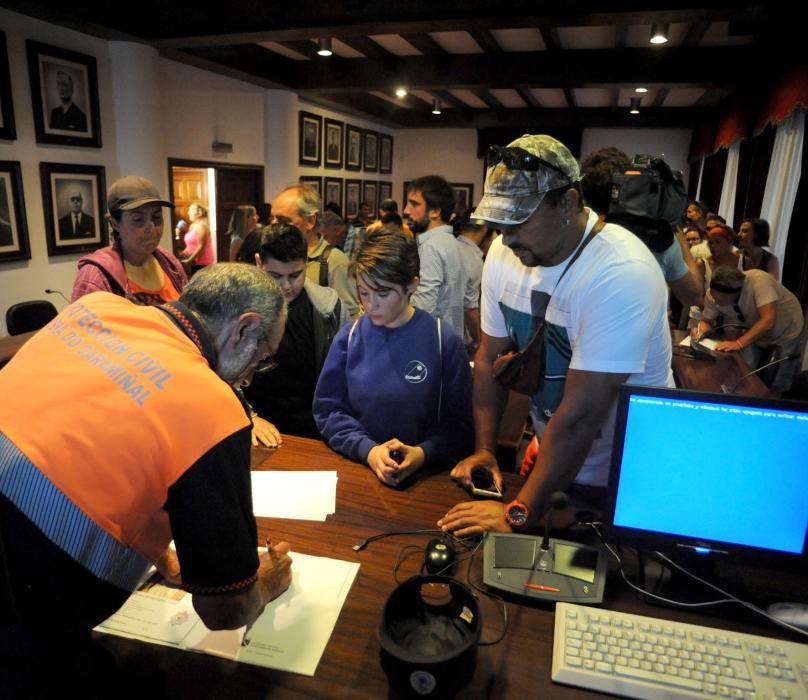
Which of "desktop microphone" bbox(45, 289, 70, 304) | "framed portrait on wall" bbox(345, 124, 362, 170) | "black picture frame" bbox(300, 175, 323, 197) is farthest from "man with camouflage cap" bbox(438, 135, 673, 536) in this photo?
"framed portrait on wall" bbox(345, 124, 362, 170)

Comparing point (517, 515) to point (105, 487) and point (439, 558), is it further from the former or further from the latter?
point (105, 487)

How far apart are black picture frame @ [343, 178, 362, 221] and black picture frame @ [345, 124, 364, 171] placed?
0.25 m

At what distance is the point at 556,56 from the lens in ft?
19.9

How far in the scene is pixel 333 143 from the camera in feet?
28.7

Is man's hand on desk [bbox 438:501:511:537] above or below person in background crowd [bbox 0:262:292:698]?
below

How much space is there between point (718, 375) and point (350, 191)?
7.55 m

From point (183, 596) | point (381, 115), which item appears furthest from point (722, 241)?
point (381, 115)

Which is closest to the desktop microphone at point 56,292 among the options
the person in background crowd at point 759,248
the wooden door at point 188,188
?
the wooden door at point 188,188

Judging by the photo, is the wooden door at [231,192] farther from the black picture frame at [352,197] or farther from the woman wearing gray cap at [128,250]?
the woman wearing gray cap at [128,250]

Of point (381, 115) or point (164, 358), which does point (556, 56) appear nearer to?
point (381, 115)

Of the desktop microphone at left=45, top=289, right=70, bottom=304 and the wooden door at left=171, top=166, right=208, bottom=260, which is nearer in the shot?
the desktop microphone at left=45, top=289, right=70, bottom=304

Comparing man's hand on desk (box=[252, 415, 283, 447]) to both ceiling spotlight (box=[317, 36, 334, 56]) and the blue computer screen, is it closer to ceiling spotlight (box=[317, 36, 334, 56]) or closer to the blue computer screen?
the blue computer screen

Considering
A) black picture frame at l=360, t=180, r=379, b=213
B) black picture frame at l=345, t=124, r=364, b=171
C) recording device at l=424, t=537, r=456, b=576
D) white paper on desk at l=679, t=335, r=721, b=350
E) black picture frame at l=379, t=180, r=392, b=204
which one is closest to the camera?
recording device at l=424, t=537, r=456, b=576

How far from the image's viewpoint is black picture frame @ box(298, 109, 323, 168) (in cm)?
772
